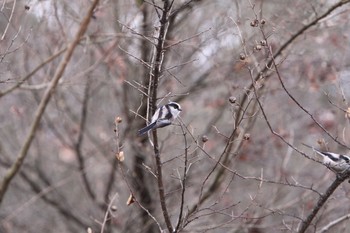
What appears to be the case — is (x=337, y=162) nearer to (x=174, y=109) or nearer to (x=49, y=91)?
(x=174, y=109)

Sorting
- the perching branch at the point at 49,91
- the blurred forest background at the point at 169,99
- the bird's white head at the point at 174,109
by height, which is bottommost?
the bird's white head at the point at 174,109

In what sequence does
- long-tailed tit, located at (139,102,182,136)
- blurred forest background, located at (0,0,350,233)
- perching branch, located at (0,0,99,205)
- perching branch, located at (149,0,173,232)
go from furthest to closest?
blurred forest background, located at (0,0,350,233) → perching branch, located at (0,0,99,205) → long-tailed tit, located at (139,102,182,136) → perching branch, located at (149,0,173,232)

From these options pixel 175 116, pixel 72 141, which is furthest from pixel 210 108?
pixel 175 116

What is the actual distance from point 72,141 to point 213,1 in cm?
253

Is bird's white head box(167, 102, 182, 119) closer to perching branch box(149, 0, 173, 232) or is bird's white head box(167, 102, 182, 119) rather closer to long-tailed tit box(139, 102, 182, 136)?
long-tailed tit box(139, 102, 182, 136)

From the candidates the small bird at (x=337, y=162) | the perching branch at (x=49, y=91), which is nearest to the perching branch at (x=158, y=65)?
the small bird at (x=337, y=162)

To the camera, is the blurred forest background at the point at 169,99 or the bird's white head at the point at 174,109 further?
the blurred forest background at the point at 169,99

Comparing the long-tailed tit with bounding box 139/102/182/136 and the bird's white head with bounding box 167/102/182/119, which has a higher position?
the bird's white head with bounding box 167/102/182/119

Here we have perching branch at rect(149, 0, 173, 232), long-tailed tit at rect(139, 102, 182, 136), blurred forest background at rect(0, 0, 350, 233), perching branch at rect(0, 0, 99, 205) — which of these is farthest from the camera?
blurred forest background at rect(0, 0, 350, 233)

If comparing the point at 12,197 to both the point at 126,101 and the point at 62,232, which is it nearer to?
the point at 62,232

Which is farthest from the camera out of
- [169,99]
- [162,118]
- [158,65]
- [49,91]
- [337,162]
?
[169,99]

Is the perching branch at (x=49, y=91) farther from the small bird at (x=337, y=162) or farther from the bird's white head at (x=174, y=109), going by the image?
the small bird at (x=337, y=162)

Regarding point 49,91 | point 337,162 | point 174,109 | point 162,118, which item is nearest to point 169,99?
point 49,91

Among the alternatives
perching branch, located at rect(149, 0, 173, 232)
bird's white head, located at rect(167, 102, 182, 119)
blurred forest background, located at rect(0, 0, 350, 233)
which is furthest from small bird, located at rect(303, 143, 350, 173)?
blurred forest background, located at rect(0, 0, 350, 233)
